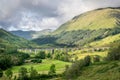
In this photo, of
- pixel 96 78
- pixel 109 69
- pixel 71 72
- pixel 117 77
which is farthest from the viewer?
pixel 71 72

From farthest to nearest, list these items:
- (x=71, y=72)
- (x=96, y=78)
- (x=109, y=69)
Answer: (x=71, y=72) → (x=109, y=69) → (x=96, y=78)

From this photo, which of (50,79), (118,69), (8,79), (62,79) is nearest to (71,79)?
(62,79)

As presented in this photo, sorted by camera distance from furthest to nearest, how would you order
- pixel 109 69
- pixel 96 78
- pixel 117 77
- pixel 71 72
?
1. pixel 71 72
2. pixel 109 69
3. pixel 96 78
4. pixel 117 77

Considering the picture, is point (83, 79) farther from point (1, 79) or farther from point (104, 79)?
point (1, 79)

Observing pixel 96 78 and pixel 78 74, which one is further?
pixel 78 74

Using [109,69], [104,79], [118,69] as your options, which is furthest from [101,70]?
[104,79]

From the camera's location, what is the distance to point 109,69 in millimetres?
181750

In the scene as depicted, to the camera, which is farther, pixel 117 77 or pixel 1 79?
pixel 1 79

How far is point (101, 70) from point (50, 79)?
38964mm

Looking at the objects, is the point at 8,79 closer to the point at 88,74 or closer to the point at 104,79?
the point at 88,74

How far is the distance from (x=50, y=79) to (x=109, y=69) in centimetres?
4502

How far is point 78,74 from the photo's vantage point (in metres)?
196

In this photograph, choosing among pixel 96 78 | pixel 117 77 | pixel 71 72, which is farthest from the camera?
pixel 71 72

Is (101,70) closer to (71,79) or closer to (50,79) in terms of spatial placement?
(71,79)
